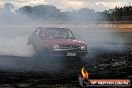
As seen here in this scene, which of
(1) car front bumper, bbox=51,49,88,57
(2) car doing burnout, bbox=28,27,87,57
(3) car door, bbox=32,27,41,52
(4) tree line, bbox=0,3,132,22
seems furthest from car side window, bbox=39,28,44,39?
(4) tree line, bbox=0,3,132,22

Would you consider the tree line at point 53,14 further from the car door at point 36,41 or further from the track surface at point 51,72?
the track surface at point 51,72

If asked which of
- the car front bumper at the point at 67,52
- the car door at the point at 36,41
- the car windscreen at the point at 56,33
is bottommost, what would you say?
the car front bumper at the point at 67,52

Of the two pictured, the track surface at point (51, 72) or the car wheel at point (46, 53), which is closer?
the track surface at point (51, 72)

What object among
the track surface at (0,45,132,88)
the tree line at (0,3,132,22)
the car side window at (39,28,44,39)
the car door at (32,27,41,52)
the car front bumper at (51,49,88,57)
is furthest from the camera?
the tree line at (0,3,132,22)

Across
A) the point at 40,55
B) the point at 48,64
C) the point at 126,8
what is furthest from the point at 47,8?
the point at 126,8

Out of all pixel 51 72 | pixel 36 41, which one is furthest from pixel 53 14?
pixel 51 72

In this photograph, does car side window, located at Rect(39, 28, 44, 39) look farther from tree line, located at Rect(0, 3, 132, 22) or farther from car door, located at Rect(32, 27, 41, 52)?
tree line, located at Rect(0, 3, 132, 22)

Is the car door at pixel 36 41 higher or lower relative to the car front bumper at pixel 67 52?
higher

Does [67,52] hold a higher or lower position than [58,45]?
lower

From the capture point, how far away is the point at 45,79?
1066cm

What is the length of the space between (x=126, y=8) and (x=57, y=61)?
2244 inches

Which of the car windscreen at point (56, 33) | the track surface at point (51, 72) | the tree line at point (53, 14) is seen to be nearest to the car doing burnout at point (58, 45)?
the car windscreen at point (56, 33)

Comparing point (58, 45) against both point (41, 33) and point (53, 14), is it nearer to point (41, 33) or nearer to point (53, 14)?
point (41, 33)

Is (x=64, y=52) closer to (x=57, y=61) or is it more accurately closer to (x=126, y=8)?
(x=57, y=61)
